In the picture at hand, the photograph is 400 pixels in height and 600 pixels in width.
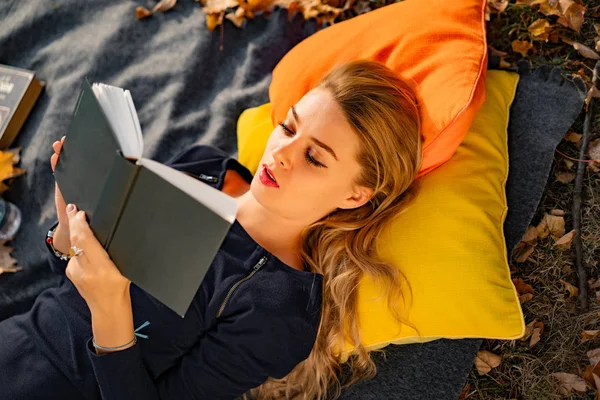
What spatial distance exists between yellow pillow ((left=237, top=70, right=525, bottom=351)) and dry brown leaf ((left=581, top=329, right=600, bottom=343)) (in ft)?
1.77

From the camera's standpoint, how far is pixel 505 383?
249 cm

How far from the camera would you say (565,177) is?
261cm

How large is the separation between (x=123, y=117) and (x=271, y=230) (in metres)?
0.90

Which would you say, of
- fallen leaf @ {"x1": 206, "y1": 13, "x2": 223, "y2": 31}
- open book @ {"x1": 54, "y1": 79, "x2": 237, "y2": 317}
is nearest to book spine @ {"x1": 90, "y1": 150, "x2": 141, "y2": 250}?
open book @ {"x1": 54, "y1": 79, "x2": 237, "y2": 317}

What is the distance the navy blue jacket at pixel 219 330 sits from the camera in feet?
6.71

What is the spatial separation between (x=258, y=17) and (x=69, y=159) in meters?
1.55

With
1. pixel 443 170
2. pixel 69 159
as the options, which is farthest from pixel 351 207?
pixel 69 159

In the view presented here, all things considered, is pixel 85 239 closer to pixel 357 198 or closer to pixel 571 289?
pixel 357 198

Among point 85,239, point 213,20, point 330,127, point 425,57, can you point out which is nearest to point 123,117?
point 85,239

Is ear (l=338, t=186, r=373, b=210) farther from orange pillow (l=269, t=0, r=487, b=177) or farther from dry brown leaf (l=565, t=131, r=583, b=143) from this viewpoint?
dry brown leaf (l=565, t=131, r=583, b=143)

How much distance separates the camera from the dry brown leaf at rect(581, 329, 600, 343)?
245 centimetres

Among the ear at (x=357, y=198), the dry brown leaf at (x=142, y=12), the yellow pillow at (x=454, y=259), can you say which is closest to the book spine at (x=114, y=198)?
the ear at (x=357, y=198)

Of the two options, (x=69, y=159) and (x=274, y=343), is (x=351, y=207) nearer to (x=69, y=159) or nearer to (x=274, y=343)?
(x=274, y=343)

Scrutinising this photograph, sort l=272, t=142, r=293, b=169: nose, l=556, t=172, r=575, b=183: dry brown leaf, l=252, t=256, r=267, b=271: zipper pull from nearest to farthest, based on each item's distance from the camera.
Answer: l=272, t=142, r=293, b=169: nose → l=252, t=256, r=267, b=271: zipper pull → l=556, t=172, r=575, b=183: dry brown leaf
